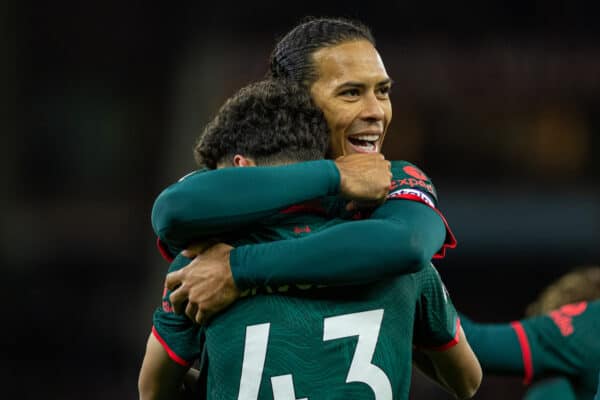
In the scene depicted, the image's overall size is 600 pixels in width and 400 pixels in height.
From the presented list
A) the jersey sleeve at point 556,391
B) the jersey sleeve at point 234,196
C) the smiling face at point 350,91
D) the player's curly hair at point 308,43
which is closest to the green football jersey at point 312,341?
the jersey sleeve at point 234,196

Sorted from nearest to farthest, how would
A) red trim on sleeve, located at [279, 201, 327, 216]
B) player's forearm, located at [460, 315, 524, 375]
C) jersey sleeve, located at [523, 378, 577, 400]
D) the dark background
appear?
red trim on sleeve, located at [279, 201, 327, 216]
player's forearm, located at [460, 315, 524, 375]
jersey sleeve, located at [523, 378, 577, 400]
the dark background

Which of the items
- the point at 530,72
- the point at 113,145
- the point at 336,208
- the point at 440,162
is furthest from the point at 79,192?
the point at 336,208

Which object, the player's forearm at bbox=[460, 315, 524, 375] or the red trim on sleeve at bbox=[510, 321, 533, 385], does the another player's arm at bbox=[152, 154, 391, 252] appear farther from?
the red trim on sleeve at bbox=[510, 321, 533, 385]

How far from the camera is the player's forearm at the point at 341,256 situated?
1.76m

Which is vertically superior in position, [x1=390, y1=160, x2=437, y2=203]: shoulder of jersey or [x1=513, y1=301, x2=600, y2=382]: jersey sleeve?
[x1=390, y1=160, x2=437, y2=203]: shoulder of jersey

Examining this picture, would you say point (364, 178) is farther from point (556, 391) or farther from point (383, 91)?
point (556, 391)

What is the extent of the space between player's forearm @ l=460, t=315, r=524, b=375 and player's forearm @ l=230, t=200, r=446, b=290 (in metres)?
1.09

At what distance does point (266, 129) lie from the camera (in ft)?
6.25

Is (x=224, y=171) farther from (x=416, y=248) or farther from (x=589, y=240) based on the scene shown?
(x=589, y=240)

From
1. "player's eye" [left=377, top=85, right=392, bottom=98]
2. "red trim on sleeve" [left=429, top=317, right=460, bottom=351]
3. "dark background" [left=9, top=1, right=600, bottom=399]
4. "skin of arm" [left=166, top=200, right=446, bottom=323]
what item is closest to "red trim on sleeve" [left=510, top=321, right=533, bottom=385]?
"red trim on sleeve" [left=429, top=317, right=460, bottom=351]

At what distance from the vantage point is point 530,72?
873 cm

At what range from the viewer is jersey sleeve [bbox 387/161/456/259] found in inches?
75.8

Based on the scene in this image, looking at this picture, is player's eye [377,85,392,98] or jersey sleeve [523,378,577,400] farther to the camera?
jersey sleeve [523,378,577,400]

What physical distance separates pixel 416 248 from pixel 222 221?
36 cm
